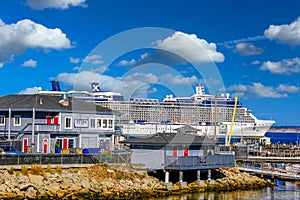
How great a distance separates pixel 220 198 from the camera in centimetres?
3516

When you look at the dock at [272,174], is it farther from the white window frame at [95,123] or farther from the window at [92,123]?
the window at [92,123]

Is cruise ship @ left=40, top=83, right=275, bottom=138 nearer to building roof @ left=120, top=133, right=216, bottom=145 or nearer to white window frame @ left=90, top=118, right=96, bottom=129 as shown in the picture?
white window frame @ left=90, top=118, right=96, bottom=129

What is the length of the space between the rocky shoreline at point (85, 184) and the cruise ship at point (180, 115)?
84.4 meters

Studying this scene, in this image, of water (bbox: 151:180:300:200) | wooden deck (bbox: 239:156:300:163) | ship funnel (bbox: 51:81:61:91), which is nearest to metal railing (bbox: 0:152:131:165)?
water (bbox: 151:180:300:200)

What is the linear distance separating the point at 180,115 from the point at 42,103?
9676cm

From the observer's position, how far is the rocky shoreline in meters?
29.5

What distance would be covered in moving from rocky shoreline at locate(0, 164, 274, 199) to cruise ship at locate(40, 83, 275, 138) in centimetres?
8440

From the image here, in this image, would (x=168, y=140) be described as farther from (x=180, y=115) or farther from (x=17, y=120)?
(x=180, y=115)

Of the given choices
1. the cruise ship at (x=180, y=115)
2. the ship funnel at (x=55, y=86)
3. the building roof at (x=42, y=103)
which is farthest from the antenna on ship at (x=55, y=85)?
the building roof at (x=42, y=103)

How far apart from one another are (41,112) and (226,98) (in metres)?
110

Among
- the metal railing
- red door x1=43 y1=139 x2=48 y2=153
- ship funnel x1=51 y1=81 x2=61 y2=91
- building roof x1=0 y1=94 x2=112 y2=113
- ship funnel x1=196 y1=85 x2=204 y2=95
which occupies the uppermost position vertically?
ship funnel x1=196 y1=85 x2=204 y2=95

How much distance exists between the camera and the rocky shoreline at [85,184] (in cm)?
2947

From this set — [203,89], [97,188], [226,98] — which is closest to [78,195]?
[97,188]

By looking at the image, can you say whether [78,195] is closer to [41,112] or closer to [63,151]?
[63,151]
